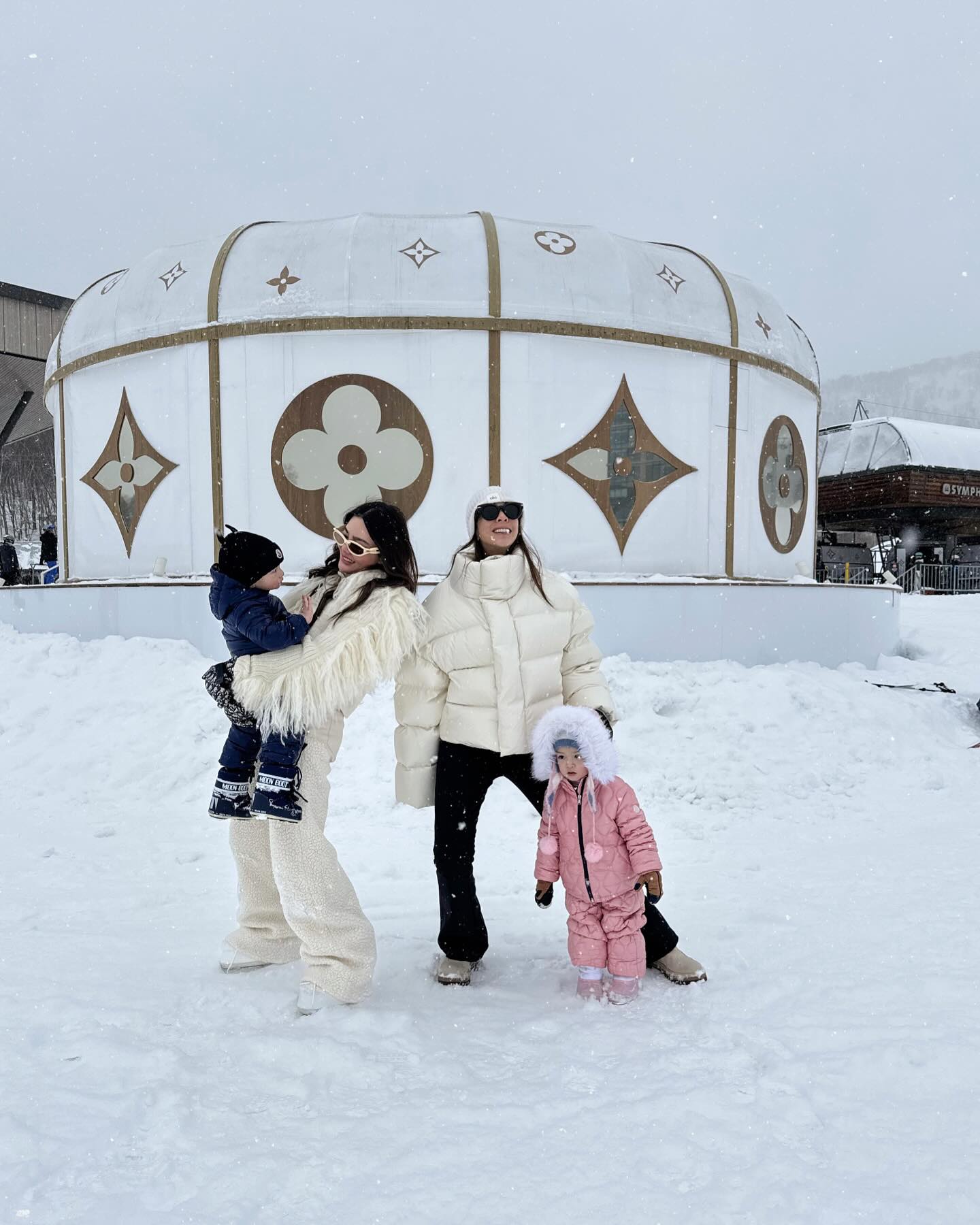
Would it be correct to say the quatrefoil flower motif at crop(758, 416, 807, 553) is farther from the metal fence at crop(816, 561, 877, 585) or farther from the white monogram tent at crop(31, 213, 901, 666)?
the metal fence at crop(816, 561, 877, 585)

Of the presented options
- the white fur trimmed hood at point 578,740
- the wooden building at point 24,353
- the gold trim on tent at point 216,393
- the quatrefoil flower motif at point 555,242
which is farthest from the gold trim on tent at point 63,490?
the white fur trimmed hood at point 578,740

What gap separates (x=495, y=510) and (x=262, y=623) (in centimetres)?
85

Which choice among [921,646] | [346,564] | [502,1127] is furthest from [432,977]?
[921,646]

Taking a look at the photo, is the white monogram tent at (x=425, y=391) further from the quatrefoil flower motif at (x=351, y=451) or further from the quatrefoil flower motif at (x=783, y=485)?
the quatrefoil flower motif at (x=783, y=485)

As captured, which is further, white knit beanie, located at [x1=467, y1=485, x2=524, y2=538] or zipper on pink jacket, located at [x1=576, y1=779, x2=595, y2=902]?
white knit beanie, located at [x1=467, y1=485, x2=524, y2=538]

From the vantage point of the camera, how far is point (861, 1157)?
201 centimetres

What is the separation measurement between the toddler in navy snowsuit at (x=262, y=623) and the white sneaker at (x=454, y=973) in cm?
76

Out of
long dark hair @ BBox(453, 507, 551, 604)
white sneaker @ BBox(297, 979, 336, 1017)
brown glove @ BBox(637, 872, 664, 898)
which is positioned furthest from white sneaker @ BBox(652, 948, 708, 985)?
long dark hair @ BBox(453, 507, 551, 604)

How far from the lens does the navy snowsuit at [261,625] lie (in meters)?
2.69

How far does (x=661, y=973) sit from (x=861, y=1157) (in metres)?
1.05

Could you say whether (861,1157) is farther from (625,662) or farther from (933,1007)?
(625,662)

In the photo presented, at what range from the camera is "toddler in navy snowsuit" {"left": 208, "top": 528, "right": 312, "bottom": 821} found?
8.86ft

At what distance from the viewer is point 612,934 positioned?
9.39 ft

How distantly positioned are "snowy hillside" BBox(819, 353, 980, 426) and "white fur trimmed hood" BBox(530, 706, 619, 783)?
109688 millimetres
